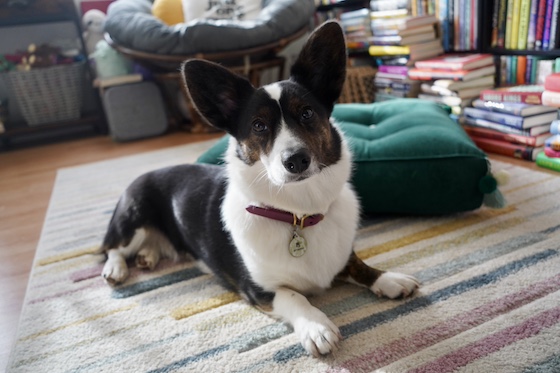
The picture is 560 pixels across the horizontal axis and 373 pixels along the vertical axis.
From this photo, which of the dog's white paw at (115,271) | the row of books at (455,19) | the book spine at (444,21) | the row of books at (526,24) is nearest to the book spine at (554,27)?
the row of books at (526,24)

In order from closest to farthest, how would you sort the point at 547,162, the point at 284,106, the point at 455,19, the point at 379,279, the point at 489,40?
the point at 284,106
the point at 379,279
the point at 547,162
the point at 489,40
the point at 455,19

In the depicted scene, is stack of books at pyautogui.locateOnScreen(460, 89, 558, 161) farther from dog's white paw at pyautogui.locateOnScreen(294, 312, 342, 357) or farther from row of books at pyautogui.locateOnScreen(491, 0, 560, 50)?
dog's white paw at pyautogui.locateOnScreen(294, 312, 342, 357)

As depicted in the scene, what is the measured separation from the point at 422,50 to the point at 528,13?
74 centimetres

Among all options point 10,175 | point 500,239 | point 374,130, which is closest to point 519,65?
point 374,130

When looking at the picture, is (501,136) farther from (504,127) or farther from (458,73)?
(458,73)

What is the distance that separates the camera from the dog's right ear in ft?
4.09

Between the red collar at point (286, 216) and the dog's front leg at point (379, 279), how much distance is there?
206mm

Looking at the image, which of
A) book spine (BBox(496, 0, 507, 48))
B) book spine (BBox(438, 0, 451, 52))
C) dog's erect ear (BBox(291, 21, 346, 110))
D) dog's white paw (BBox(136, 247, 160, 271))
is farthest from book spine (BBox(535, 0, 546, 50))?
dog's white paw (BBox(136, 247, 160, 271))

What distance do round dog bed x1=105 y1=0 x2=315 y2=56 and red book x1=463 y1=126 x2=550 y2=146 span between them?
1.78 metres

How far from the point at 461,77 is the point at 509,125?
1.42 ft

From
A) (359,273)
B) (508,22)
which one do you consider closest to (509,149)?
(508,22)

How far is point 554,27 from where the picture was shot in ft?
7.85

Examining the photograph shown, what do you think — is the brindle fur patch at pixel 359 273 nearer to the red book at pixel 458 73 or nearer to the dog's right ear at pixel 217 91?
the dog's right ear at pixel 217 91

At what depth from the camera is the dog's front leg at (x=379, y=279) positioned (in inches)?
51.6
